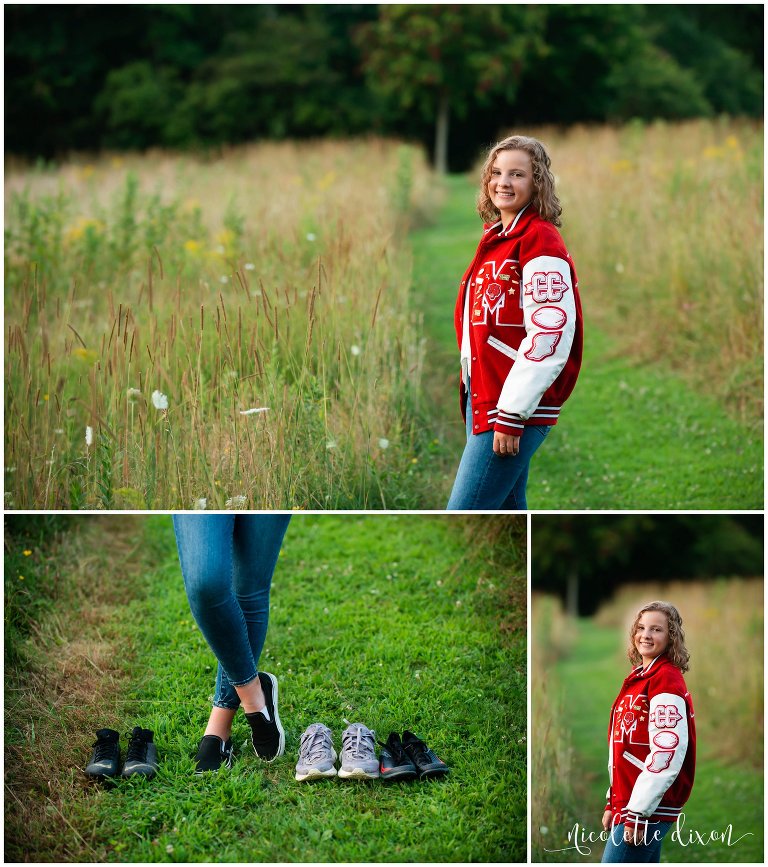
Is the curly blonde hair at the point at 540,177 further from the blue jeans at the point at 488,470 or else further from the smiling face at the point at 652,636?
the smiling face at the point at 652,636

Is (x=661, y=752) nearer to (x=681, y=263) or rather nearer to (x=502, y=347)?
(x=502, y=347)

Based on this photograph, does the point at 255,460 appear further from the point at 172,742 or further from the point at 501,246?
the point at 501,246

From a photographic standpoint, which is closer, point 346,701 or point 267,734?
point 267,734

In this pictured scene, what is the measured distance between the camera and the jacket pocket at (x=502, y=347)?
2473 mm

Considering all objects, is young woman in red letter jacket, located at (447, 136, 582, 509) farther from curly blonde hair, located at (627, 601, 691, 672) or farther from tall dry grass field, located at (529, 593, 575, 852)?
curly blonde hair, located at (627, 601, 691, 672)

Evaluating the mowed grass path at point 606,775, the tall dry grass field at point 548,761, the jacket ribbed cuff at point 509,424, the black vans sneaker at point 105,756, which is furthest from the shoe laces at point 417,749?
the jacket ribbed cuff at point 509,424

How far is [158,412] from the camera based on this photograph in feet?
11.4

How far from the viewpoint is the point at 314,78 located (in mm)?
12648

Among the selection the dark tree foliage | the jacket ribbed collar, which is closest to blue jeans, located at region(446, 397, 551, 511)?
the jacket ribbed collar

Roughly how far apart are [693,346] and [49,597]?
13.2ft

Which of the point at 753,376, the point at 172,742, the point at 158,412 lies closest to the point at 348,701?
the point at 172,742

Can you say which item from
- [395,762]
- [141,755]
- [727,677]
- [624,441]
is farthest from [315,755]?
[727,677]

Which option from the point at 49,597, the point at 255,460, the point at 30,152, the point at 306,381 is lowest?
the point at 49,597

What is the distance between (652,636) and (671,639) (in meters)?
0.07
